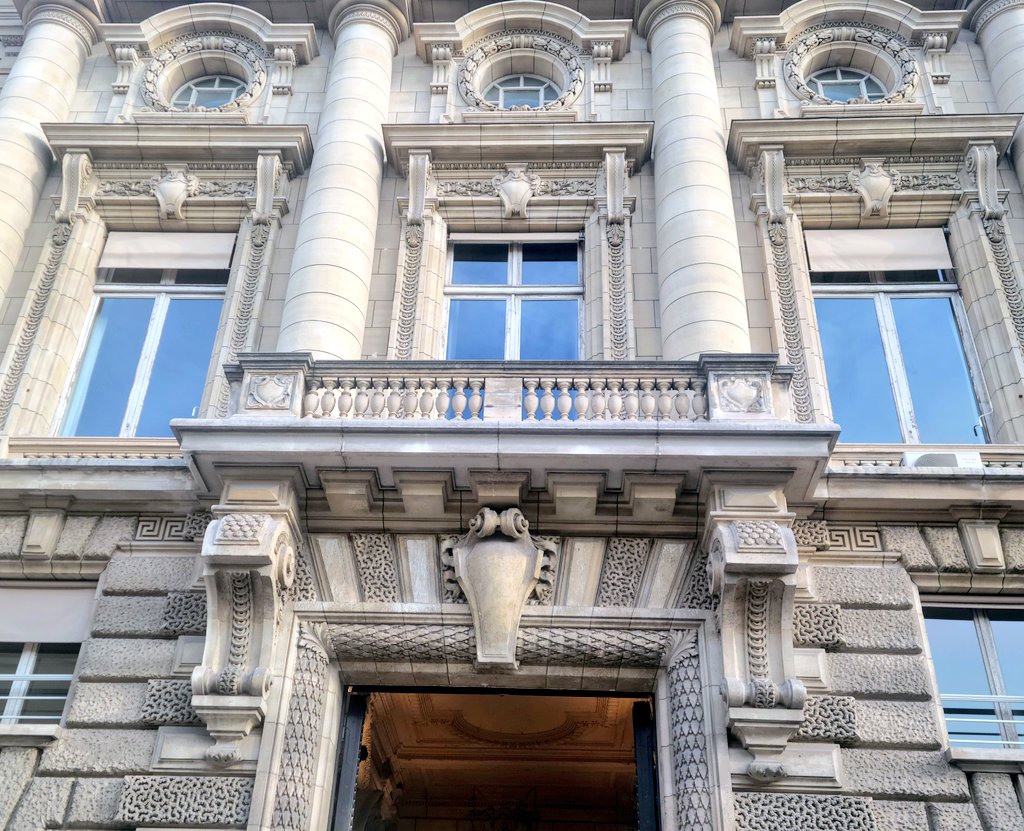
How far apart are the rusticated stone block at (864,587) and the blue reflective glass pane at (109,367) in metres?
8.28

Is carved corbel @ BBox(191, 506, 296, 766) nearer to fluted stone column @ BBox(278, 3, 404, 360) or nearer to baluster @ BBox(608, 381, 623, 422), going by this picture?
fluted stone column @ BBox(278, 3, 404, 360)

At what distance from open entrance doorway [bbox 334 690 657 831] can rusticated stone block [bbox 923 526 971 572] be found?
5882mm

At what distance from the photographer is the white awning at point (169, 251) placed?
14.0m

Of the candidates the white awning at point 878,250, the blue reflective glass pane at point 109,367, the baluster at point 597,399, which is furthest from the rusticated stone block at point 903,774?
the blue reflective glass pane at point 109,367

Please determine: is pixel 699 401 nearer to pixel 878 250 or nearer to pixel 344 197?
pixel 878 250

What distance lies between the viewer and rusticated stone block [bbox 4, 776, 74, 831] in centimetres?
930

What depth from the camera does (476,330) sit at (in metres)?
13.3

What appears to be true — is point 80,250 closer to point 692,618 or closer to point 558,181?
point 558,181

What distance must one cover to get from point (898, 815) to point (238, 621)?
6146 mm

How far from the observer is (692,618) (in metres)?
9.88

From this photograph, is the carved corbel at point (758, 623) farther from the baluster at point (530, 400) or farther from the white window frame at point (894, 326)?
the white window frame at point (894, 326)

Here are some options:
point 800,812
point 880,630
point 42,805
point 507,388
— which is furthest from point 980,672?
point 42,805

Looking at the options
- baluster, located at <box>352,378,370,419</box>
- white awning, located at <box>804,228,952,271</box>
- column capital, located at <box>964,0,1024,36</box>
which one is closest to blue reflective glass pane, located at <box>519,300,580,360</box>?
baluster, located at <box>352,378,370,419</box>

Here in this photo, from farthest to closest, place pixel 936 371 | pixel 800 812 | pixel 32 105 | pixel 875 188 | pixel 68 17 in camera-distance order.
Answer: pixel 68 17 < pixel 32 105 < pixel 875 188 < pixel 936 371 < pixel 800 812
